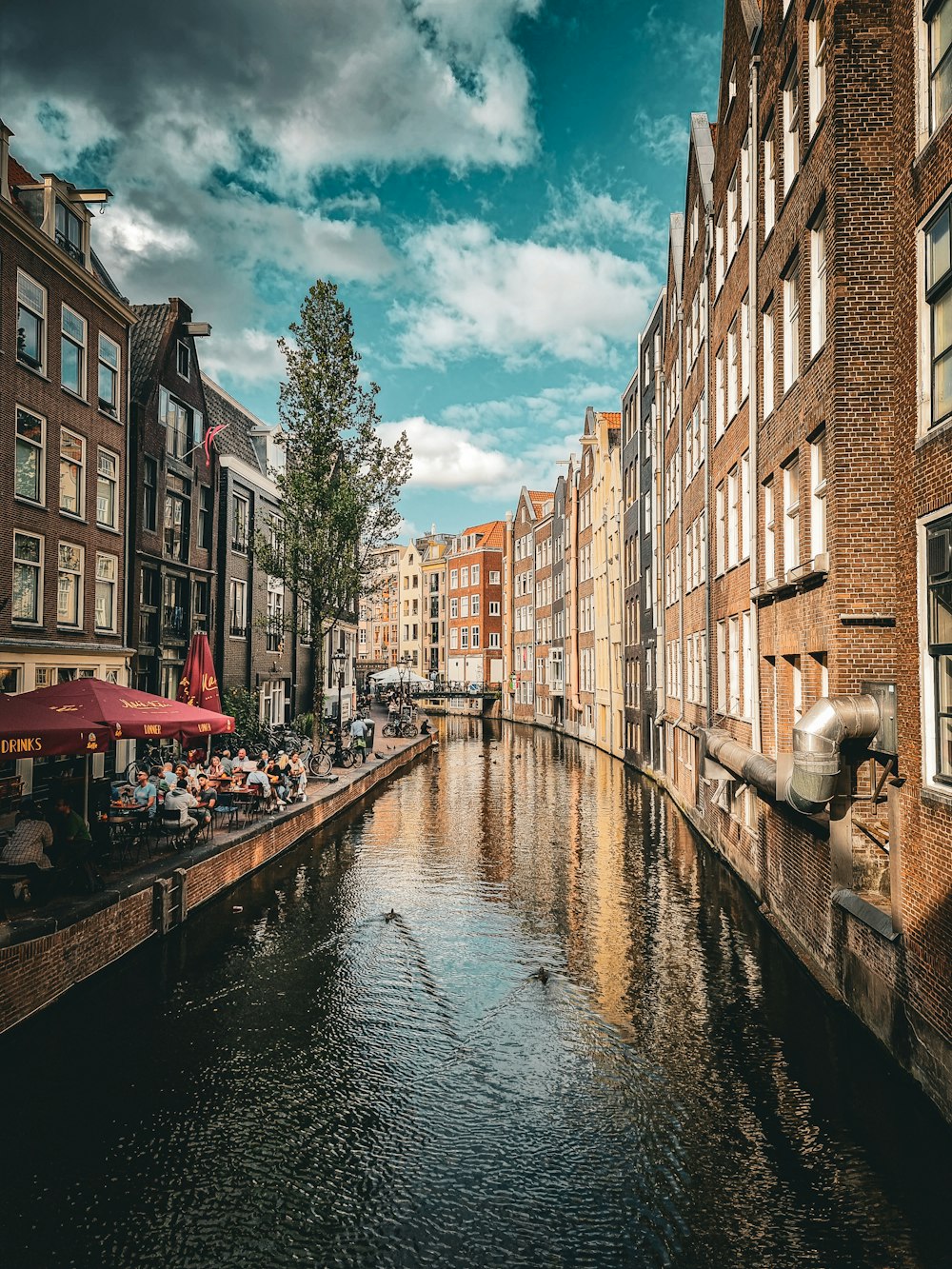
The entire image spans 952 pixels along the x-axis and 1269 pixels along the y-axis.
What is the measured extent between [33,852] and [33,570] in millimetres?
10925

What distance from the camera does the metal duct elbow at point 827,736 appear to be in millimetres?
9867

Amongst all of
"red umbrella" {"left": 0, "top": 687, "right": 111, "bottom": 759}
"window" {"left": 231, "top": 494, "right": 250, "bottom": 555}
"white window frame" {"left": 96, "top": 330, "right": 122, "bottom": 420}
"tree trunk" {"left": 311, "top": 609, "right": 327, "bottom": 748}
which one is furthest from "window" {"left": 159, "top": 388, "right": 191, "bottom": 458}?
"red umbrella" {"left": 0, "top": 687, "right": 111, "bottom": 759}

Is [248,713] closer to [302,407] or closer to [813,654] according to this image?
[302,407]

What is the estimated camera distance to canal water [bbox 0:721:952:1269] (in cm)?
684

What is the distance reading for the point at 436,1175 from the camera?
25.1ft

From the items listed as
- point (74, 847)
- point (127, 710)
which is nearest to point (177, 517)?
point (127, 710)

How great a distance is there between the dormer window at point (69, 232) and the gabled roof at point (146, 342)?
4289 millimetres

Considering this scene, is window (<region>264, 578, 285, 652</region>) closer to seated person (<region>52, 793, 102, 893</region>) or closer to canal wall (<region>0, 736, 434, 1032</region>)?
canal wall (<region>0, 736, 434, 1032</region>)

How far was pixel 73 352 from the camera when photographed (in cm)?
2297

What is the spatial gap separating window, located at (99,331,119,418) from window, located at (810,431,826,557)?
60.6 ft

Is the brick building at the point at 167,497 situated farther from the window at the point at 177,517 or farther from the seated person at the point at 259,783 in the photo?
the seated person at the point at 259,783

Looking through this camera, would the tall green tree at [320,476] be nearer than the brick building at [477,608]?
Yes

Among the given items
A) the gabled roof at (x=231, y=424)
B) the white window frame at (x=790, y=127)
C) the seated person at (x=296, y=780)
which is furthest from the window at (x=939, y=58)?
the gabled roof at (x=231, y=424)

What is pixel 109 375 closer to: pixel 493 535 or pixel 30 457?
pixel 30 457
